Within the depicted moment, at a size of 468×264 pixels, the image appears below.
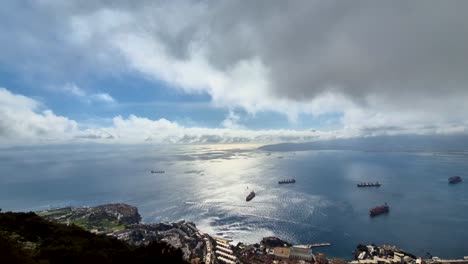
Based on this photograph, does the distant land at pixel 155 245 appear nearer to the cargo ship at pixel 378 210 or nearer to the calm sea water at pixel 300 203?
the calm sea water at pixel 300 203

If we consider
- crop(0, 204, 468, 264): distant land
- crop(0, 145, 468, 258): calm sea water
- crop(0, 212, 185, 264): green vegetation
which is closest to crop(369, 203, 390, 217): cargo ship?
crop(0, 145, 468, 258): calm sea water

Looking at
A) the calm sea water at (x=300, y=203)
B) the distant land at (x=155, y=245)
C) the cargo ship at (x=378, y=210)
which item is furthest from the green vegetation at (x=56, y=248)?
the cargo ship at (x=378, y=210)

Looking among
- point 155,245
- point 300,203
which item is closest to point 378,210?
point 300,203

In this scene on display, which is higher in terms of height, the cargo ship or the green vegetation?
the green vegetation

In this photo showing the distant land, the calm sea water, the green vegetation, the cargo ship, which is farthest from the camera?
the cargo ship

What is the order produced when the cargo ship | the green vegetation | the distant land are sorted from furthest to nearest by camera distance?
1. the cargo ship
2. the distant land
3. the green vegetation

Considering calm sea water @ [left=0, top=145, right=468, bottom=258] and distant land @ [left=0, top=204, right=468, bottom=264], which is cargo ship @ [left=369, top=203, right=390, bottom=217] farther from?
distant land @ [left=0, top=204, right=468, bottom=264]

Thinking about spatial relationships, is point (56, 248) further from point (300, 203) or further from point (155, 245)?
point (300, 203)

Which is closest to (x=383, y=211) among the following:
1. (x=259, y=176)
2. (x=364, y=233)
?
(x=364, y=233)
